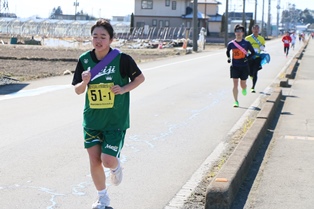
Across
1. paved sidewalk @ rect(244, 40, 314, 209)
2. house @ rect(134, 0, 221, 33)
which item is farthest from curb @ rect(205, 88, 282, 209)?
house @ rect(134, 0, 221, 33)

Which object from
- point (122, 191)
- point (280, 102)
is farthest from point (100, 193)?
point (280, 102)

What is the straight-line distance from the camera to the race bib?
553cm

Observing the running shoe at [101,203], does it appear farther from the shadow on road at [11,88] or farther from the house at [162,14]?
the house at [162,14]

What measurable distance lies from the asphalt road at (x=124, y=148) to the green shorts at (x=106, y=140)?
2.41ft

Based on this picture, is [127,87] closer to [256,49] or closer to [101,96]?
[101,96]

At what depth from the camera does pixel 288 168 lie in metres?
7.76

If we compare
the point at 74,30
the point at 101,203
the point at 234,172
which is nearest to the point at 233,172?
the point at 234,172

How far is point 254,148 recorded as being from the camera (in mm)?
8328

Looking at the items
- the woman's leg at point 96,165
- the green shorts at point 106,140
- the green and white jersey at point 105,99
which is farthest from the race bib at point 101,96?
the woman's leg at point 96,165

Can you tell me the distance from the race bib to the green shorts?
250 mm

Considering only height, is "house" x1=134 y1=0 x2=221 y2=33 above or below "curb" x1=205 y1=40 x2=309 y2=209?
above

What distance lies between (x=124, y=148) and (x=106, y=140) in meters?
3.31

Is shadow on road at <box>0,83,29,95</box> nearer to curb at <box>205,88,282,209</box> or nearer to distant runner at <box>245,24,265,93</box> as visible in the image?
distant runner at <box>245,24,265,93</box>

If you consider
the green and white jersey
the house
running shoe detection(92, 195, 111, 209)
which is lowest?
running shoe detection(92, 195, 111, 209)
